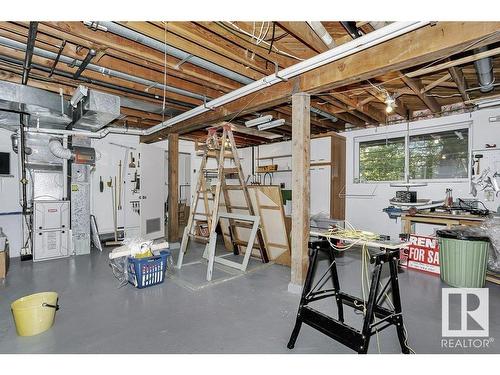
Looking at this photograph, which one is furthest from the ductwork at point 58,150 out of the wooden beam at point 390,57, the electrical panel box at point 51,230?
the wooden beam at point 390,57

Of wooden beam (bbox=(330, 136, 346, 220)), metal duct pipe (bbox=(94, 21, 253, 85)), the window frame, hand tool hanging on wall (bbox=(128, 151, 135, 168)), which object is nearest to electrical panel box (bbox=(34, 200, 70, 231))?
hand tool hanging on wall (bbox=(128, 151, 135, 168))

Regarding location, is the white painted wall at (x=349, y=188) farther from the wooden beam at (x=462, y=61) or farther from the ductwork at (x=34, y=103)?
the wooden beam at (x=462, y=61)

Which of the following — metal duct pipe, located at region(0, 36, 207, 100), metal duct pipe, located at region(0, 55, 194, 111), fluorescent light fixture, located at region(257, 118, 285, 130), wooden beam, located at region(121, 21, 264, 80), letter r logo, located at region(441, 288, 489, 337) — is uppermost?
wooden beam, located at region(121, 21, 264, 80)

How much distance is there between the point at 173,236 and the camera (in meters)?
5.84

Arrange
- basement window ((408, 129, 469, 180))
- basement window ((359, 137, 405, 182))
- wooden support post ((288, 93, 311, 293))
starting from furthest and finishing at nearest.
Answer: basement window ((359, 137, 405, 182)), basement window ((408, 129, 469, 180)), wooden support post ((288, 93, 311, 293))

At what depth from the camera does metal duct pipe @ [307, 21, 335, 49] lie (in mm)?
2134

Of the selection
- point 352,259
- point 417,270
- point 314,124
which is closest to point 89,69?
point 314,124

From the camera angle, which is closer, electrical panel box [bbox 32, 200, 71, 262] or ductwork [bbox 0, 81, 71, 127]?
ductwork [bbox 0, 81, 71, 127]

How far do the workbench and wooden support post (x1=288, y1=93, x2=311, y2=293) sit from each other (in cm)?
233

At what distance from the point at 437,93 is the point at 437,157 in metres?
1.28

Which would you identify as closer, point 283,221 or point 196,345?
point 196,345

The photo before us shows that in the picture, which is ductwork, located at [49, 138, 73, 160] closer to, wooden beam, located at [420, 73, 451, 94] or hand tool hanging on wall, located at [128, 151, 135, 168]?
hand tool hanging on wall, located at [128, 151, 135, 168]

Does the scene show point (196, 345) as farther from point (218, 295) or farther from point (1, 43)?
point (1, 43)

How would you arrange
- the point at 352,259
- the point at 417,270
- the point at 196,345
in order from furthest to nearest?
the point at 352,259, the point at 417,270, the point at 196,345
